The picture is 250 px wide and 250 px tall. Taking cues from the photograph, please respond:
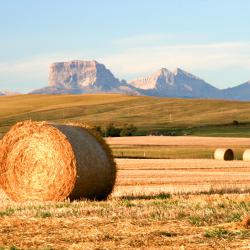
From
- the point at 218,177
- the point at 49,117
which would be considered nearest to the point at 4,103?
the point at 49,117

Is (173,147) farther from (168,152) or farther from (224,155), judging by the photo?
(224,155)

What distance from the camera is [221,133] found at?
71438mm

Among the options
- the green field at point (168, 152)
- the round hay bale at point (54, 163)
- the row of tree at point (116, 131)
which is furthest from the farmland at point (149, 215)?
the row of tree at point (116, 131)

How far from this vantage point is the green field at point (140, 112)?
268ft

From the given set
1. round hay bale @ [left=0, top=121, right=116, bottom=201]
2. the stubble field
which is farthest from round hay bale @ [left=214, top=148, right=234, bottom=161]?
round hay bale @ [left=0, top=121, right=116, bottom=201]

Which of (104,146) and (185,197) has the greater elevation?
(104,146)

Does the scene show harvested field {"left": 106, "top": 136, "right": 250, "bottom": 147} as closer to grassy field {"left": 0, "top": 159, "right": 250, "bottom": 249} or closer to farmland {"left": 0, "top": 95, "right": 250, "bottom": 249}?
farmland {"left": 0, "top": 95, "right": 250, "bottom": 249}

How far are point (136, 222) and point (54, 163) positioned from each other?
580 cm

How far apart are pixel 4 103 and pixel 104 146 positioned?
10815 centimetres

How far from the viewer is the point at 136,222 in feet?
40.7

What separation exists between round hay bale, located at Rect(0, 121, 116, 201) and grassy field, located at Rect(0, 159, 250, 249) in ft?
1.80

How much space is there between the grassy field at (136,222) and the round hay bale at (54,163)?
0.55 metres

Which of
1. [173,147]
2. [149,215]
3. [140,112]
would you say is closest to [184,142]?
[173,147]

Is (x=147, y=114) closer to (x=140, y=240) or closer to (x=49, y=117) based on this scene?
(x=49, y=117)
